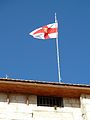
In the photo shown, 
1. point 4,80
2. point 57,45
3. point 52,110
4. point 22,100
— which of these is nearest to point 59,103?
point 52,110

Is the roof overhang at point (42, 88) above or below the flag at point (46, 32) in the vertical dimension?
below

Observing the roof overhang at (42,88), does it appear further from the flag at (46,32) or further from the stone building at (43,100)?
the flag at (46,32)

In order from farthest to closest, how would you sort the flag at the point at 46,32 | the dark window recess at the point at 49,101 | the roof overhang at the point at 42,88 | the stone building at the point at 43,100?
the flag at the point at 46,32, the dark window recess at the point at 49,101, the roof overhang at the point at 42,88, the stone building at the point at 43,100

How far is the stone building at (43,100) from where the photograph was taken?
2189 centimetres

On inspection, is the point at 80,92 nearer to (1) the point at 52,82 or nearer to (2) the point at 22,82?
(1) the point at 52,82

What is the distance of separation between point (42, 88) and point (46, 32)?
22.6 ft

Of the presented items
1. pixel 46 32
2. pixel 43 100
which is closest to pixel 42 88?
pixel 43 100

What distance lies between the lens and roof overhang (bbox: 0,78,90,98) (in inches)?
880

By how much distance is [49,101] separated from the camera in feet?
76.1

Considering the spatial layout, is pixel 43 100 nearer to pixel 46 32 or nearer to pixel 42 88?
pixel 42 88

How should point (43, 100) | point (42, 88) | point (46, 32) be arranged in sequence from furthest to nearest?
point (46, 32) → point (43, 100) → point (42, 88)

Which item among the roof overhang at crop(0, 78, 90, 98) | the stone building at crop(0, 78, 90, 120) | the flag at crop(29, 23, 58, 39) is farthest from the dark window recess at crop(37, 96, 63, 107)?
the flag at crop(29, 23, 58, 39)

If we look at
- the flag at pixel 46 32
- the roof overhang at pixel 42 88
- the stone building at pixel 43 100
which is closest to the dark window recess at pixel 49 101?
the stone building at pixel 43 100

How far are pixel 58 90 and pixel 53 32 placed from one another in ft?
23.0
